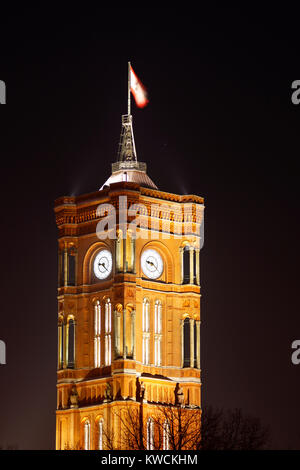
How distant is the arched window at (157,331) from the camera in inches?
5379

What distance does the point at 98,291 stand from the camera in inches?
5413

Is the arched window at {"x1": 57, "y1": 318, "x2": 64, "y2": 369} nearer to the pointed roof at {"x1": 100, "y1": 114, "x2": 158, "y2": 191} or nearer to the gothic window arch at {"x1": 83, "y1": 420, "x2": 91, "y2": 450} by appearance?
the gothic window arch at {"x1": 83, "y1": 420, "x2": 91, "y2": 450}

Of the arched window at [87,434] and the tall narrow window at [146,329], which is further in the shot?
the tall narrow window at [146,329]

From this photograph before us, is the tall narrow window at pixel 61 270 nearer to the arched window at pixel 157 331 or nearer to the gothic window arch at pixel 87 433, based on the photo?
the arched window at pixel 157 331

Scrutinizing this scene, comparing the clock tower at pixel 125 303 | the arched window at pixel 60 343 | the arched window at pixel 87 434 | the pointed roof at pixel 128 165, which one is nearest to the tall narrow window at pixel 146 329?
the clock tower at pixel 125 303

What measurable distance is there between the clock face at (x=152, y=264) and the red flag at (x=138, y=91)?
11.9 m

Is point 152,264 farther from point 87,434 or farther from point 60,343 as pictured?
point 87,434

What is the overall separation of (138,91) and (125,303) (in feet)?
58.5

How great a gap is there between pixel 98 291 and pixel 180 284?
21.9 feet

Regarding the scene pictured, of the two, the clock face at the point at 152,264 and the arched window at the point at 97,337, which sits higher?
the clock face at the point at 152,264
